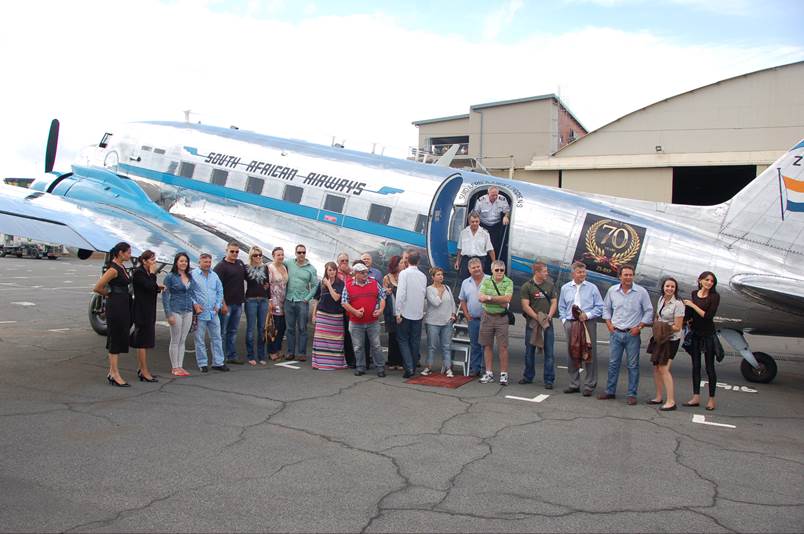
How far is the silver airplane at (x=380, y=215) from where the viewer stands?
9.24 meters

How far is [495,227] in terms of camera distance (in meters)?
10.8

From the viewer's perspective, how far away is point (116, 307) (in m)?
8.23

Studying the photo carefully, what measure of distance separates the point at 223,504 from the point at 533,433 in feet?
11.2

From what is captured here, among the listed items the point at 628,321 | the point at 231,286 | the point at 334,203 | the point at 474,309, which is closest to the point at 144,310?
the point at 231,286

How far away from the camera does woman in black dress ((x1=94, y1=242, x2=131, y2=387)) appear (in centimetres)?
820

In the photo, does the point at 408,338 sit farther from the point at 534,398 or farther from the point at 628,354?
the point at 628,354

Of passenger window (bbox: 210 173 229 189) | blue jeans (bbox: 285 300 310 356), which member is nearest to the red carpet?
blue jeans (bbox: 285 300 310 356)

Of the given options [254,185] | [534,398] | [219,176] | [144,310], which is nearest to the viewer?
[534,398]

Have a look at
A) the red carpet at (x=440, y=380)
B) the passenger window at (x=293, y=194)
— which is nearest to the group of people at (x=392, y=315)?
the red carpet at (x=440, y=380)

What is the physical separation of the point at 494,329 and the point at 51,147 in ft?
41.0

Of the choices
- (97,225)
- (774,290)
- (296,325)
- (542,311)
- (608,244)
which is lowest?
(296,325)

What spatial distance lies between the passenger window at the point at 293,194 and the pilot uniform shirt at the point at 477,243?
3.68 metres

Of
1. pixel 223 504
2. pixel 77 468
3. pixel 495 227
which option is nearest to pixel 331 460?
pixel 223 504

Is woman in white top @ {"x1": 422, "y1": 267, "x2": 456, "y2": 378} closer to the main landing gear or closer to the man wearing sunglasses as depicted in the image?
the man wearing sunglasses
